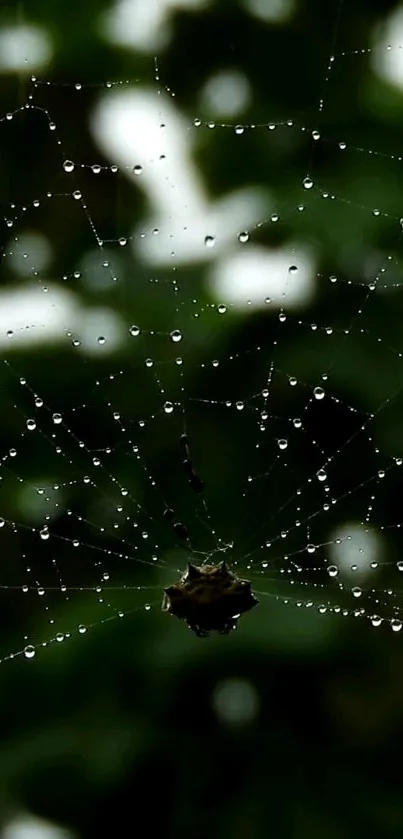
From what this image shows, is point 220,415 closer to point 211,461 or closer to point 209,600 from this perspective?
point 211,461

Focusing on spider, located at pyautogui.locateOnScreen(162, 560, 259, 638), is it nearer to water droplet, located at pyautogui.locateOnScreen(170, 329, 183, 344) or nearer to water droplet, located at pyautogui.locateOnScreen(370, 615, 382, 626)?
water droplet, located at pyautogui.locateOnScreen(370, 615, 382, 626)

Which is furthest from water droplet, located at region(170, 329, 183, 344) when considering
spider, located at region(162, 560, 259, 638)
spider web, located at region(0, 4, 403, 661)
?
spider, located at region(162, 560, 259, 638)

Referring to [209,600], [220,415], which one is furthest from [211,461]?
[209,600]

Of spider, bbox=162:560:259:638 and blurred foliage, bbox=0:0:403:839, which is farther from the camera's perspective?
blurred foliage, bbox=0:0:403:839

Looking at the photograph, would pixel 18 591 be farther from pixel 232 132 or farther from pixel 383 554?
pixel 232 132

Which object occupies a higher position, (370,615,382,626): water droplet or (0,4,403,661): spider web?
(0,4,403,661): spider web
